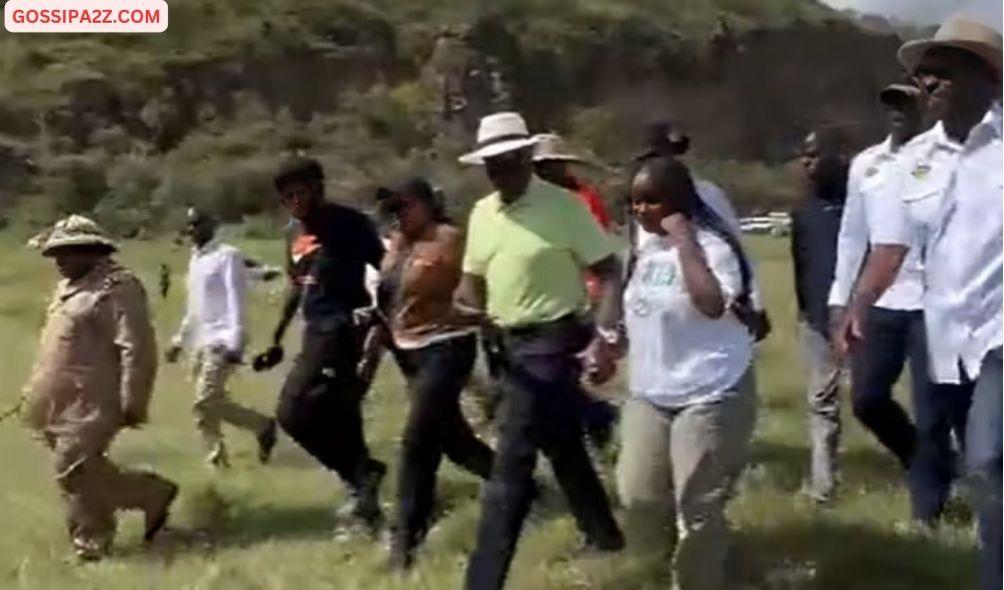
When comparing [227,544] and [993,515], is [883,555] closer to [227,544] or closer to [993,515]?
[993,515]

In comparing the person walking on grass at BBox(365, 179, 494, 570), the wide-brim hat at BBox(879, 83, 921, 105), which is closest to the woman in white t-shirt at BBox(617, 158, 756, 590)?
the wide-brim hat at BBox(879, 83, 921, 105)

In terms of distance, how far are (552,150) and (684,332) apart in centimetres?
77

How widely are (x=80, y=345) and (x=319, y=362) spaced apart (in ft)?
1.99

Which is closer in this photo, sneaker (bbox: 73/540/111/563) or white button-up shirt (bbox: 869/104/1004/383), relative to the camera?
white button-up shirt (bbox: 869/104/1004/383)

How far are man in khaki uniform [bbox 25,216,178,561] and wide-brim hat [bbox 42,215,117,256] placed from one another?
0.15m

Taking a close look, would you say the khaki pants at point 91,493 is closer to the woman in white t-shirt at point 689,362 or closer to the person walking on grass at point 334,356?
the person walking on grass at point 334,356

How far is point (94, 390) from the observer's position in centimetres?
558

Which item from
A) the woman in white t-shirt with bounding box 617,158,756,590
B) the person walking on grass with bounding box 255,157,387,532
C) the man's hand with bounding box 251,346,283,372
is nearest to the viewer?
the woman in white t-shirt with bounding box 617,158,756,590

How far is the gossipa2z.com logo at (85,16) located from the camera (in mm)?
4645

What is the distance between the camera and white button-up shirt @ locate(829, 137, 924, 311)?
196 inches

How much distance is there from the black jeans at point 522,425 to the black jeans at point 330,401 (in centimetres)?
100

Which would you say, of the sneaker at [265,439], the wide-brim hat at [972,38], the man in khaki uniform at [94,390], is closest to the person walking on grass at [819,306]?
the wide-brim hat at [972,38]

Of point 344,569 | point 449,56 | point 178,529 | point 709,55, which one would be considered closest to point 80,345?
point 178,529

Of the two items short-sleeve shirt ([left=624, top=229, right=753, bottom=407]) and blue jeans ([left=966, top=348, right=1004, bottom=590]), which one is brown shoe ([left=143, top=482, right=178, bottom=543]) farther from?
blue jeans ([left=966, top=348, right=1004, bottom=590])
